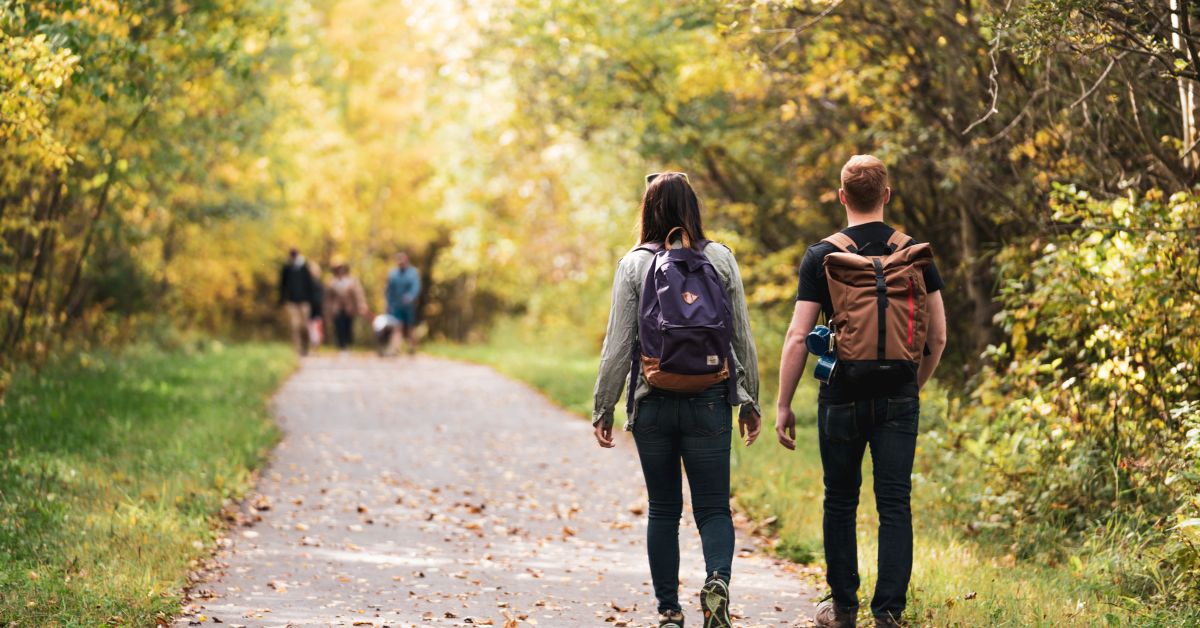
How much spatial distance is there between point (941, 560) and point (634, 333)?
2540mm

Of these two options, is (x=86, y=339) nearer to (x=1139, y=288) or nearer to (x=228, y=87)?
(x=228, y=87)

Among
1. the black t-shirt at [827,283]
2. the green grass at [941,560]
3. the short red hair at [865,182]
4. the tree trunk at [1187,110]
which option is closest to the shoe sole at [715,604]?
the black t-shirt at [827,283]

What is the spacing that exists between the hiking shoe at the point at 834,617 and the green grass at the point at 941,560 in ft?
1.17

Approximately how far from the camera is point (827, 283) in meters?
4.95

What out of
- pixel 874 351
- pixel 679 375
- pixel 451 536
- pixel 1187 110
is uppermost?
pixel 1187 110

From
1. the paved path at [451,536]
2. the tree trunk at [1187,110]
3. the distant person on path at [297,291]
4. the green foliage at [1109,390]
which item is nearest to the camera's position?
the paved path at [451,536]

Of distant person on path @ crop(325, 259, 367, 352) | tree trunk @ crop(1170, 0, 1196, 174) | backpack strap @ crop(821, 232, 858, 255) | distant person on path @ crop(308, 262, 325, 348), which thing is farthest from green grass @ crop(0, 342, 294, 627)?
distant person on path @ crop(325, 259, 367, 352)

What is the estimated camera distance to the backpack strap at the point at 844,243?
493 cm

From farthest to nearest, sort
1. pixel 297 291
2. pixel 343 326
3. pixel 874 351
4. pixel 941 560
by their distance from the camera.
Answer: pixel 343 326 < pixel 297 291 < pixel 941 560 < pixel 874 351

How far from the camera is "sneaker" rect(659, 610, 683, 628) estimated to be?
5.12 meters

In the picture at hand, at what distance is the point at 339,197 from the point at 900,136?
24.6m

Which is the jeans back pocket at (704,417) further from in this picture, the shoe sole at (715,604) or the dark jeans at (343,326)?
the dark jeans at (343,326)

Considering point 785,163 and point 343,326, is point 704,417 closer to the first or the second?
point 785,163

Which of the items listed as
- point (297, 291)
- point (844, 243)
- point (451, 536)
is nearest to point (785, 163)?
point (451, 536)
